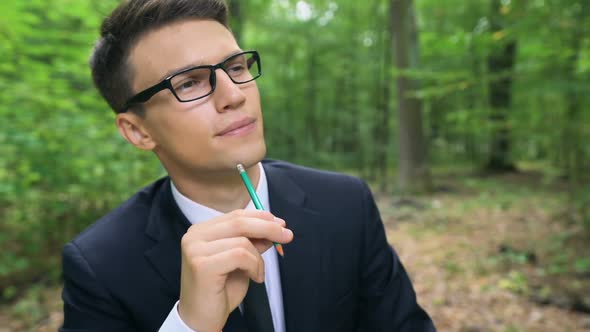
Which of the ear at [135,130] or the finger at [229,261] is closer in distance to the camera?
the finger at [229,261]

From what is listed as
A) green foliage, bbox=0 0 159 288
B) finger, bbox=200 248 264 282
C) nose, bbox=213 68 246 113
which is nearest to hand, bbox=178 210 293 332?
finger, bbox=200 248 264 282

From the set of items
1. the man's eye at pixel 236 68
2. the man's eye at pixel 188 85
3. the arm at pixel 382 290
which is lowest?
the arm at pixel 382 290

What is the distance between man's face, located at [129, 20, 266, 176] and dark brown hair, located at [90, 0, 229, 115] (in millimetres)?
43

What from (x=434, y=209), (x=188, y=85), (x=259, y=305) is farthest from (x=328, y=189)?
(x=434, y=209)

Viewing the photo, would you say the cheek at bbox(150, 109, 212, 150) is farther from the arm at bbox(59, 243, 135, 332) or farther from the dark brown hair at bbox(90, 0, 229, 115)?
the arm at bbox(59, 243, 135, 332)

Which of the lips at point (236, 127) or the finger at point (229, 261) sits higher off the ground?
the lips at point (236, 127)

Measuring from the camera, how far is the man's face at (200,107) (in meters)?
1.39

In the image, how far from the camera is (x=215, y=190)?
158 centimetres

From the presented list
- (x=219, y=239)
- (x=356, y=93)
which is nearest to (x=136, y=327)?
(x=219, y=239)

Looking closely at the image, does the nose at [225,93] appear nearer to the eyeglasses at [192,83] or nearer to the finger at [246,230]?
the eyeglasses at [192,83]

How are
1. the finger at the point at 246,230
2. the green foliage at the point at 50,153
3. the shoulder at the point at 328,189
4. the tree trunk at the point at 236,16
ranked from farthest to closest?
the tree trunk at the point at 236,16
the green foliage at the point at 50,153
the shoulder at the point at 328,189
the finger at the point at 246,230

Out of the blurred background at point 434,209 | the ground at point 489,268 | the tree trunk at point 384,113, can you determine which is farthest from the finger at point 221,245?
the tree trunk at point 384,113

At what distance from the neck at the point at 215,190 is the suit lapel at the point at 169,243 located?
11cm

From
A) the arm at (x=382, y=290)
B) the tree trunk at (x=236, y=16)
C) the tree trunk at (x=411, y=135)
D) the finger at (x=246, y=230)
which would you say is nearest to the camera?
the finger at (x=246, y=230)
